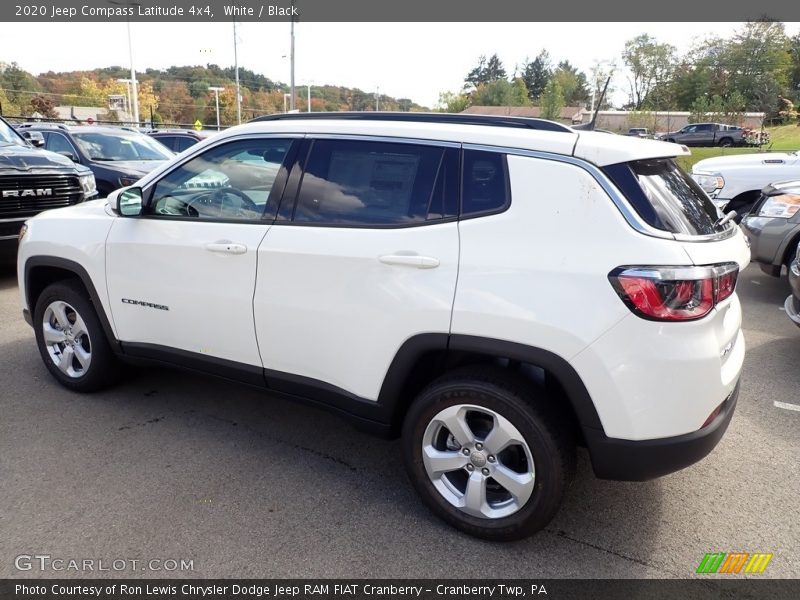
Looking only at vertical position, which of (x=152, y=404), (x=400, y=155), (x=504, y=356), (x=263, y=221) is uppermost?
(x=400, y=155)

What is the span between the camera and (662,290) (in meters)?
2.24

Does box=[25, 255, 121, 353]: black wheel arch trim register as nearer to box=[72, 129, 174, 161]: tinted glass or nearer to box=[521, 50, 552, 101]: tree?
box=[72, 129, 174, 161]: tinted glass

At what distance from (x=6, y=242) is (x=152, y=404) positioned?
4109 millimetres

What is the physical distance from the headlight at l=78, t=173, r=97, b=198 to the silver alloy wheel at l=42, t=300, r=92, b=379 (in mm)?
4114

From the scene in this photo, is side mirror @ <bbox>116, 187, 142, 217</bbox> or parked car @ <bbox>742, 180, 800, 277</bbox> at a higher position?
side mirror @ <bbox>116, 187, 142, 217</bbox>

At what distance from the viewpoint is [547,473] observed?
2494 mm

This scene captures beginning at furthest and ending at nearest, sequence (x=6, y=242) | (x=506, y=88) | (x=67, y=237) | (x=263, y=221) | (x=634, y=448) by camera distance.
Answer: (x=506, y=88)
(x=6, y=242)
(x=67, y=237)
(x=263, y=221)
(x=634, y=448)

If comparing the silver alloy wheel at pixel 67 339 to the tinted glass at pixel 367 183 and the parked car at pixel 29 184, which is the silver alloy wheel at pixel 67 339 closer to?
the tinted glass at pixel 367 183

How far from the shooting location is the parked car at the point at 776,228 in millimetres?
6250

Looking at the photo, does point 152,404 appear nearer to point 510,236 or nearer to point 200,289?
point 200,289

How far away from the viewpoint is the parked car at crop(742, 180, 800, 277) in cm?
625

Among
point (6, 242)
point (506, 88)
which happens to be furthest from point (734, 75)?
point (6, 242)

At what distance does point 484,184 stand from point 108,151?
32.3 ft

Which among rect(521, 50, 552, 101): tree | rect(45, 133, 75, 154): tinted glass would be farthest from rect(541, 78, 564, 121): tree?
rect(521, 50, 552, 101): tree
